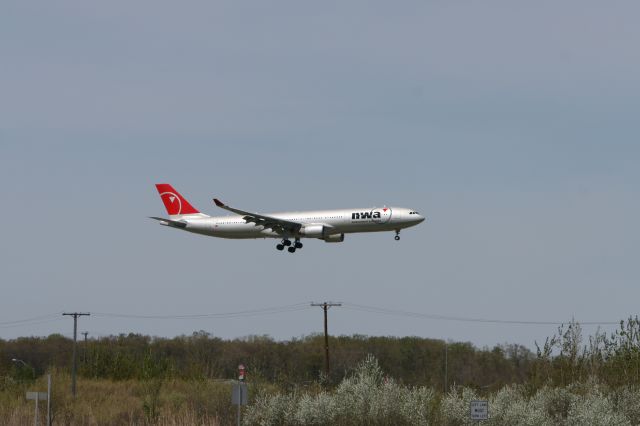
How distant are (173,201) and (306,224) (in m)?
25.7

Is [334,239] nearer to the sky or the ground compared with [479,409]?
nearer to the sky

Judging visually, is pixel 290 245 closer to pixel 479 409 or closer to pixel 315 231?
pixel 315 231

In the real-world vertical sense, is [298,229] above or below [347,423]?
above

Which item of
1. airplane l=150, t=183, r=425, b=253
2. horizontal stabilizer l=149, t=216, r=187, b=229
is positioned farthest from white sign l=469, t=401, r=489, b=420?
horizontal stabilizer l=149, t=216, r=187, b=229

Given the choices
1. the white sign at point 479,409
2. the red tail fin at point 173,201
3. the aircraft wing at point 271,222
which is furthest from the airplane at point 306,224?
the white sign at point 479,409

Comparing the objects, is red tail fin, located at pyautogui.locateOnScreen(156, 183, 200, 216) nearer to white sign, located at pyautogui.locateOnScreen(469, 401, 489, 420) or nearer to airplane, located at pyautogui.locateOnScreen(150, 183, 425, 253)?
airplane, located at pyautogui.locateOnScreen(150, 183, 425, 253)

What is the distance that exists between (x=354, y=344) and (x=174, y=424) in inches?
2955

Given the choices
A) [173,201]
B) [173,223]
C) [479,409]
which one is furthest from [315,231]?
[479,409]

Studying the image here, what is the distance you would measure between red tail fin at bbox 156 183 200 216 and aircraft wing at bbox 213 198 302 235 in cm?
1767

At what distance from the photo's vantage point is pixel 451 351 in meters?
116

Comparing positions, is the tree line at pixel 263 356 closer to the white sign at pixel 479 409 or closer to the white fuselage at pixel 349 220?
the white fuselage at pixel 349 220

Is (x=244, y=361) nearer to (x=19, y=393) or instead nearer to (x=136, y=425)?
(x=19, y=393)

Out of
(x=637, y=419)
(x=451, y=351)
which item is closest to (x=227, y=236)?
(x=451, y=351)

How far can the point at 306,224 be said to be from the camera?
76.0m
